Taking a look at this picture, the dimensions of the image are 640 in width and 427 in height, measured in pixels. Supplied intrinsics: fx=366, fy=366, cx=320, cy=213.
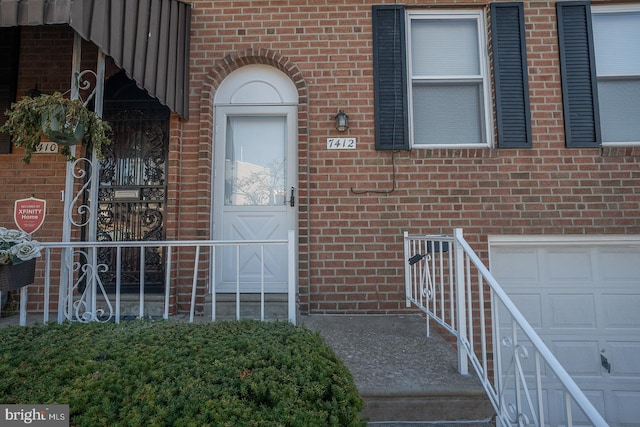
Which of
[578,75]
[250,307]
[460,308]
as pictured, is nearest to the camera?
[460,308]

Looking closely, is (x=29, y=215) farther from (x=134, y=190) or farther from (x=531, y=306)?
(x=531, y=306)

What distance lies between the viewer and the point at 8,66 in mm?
4180

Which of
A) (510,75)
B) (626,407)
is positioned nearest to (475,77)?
(510,75)

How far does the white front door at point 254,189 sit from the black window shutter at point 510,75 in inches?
91.2

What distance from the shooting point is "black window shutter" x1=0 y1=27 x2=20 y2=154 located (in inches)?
163

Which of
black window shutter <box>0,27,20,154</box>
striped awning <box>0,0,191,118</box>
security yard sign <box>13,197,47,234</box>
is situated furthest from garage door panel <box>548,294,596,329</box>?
black window shutter <box>0,27,20,154</box>

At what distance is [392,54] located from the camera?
4.11m

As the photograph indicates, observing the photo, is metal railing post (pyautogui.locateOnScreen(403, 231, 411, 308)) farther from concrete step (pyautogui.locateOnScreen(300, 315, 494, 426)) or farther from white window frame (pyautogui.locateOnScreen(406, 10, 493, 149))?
white window frame (pyautogui.locateOnScreen(406, 10, 493, 149))

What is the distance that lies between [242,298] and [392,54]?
10.4 ft

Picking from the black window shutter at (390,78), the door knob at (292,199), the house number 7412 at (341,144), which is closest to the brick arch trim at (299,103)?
the door knob at (292,199)

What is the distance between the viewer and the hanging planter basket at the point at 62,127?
9.29 feet

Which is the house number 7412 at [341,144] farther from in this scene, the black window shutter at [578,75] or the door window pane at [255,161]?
the black window shutter at [578,75]

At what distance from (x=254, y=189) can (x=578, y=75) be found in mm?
3854

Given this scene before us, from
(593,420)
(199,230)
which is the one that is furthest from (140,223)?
(593,420)
